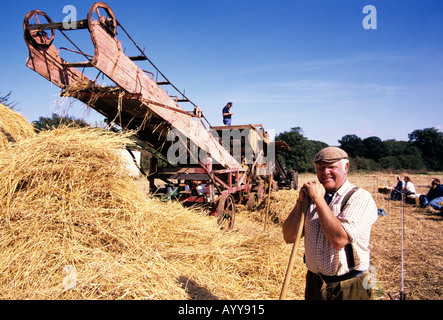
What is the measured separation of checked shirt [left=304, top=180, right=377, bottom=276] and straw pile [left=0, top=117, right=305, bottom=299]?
1.34m

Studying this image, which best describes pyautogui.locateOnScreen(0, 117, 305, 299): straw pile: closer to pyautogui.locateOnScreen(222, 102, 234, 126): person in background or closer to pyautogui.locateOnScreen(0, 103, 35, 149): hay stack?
pyautogui.locateOnScreen(0, 103, 35, 149): hay stack

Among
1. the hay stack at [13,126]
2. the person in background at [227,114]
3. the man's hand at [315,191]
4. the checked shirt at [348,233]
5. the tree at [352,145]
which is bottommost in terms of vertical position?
the checked shirt at [348,233]

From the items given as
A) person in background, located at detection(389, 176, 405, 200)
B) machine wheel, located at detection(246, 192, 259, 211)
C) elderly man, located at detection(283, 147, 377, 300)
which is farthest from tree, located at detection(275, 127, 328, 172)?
elderly man, located at detection(283, 147, 377, 300)

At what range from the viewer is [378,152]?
5219 cm

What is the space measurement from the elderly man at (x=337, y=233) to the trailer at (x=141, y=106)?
9.41 feet

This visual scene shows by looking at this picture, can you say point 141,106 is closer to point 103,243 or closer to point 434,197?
point 103,243

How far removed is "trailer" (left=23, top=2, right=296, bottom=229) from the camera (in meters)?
3.18

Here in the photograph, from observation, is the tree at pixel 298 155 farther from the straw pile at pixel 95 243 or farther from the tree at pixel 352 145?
the straw pile at pixel 95 243

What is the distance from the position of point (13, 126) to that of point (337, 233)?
4.69 metres

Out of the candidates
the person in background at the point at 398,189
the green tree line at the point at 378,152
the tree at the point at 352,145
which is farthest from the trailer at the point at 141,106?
the tree at the point at 352,145

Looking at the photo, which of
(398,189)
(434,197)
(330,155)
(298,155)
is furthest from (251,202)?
(298,155)

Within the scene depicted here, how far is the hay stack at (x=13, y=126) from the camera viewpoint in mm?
3696
